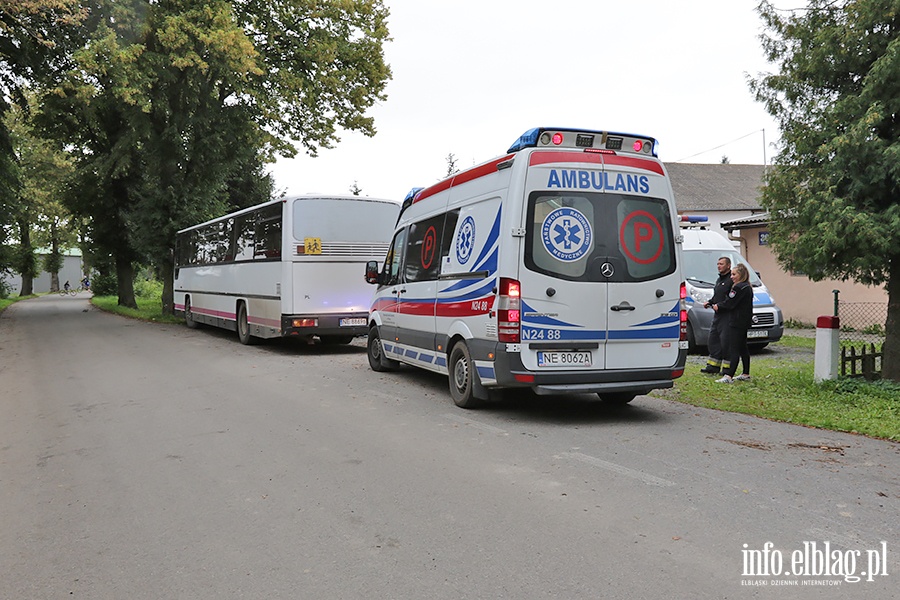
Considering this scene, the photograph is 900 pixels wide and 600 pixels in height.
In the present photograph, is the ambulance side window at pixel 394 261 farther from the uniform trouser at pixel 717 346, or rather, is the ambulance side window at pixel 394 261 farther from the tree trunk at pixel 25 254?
the tree trunk at pixel 25 254

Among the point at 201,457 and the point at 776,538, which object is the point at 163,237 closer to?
the point at 201,457

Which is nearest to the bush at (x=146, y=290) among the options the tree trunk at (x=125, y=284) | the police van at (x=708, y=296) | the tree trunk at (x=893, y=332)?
the tree trunk at (x=125, y=284)

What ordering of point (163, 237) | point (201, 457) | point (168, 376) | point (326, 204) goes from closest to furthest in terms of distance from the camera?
point (201, 457) → point (168, 376) → point (326, 204) → point (163, 237)

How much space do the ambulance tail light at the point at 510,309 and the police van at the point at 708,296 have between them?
6919mm

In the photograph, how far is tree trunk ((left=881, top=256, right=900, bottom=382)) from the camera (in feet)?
30.2

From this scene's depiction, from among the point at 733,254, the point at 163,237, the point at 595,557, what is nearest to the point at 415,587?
the point at 595,557

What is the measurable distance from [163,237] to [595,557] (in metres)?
25.0

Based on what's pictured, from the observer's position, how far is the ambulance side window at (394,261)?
10.6 metres

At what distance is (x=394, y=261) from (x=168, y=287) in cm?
1930

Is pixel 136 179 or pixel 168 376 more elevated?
pixel 136 179

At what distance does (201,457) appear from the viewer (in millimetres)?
6242

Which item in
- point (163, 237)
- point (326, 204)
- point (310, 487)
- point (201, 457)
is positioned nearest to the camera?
point (310, 487)

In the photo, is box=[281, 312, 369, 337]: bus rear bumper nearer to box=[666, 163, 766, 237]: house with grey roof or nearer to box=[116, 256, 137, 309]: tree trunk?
box=[666, 163, 766, 237]: house with grey roof

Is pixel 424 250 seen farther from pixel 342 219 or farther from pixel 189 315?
pixel 189 315
